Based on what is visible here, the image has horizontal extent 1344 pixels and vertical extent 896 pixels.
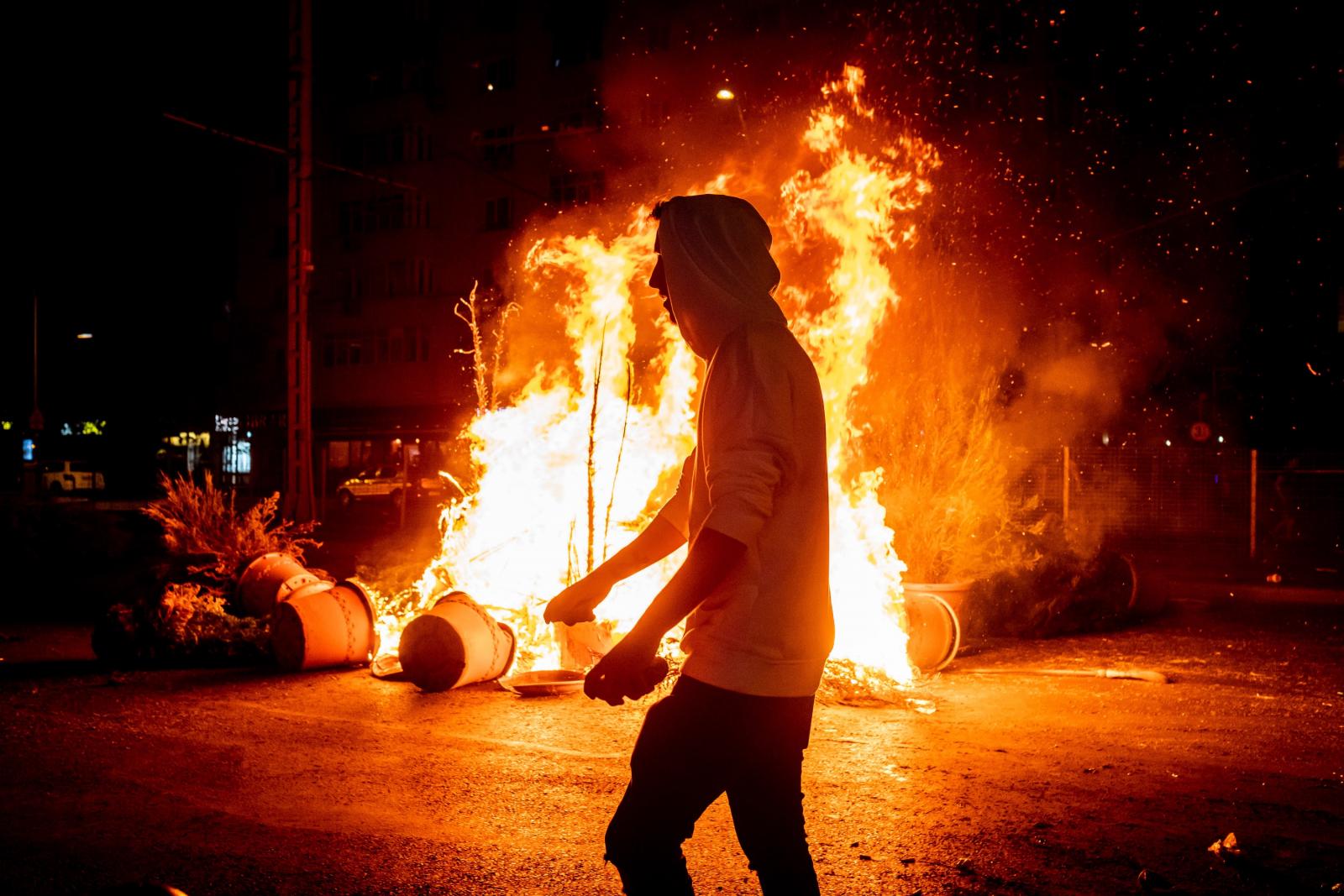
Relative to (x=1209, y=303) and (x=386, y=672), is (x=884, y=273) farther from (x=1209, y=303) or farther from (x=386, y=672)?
(x=1209, y=303)

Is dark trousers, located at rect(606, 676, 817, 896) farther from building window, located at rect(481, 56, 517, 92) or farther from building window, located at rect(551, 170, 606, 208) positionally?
building window, located at rect(481, 56, 517, 92)

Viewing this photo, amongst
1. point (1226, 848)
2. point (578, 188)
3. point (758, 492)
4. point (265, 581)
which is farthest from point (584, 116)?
point (758, 492)

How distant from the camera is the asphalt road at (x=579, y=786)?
12.8 ft

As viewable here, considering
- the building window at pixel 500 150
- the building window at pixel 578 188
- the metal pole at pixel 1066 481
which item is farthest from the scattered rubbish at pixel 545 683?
the building window at pixel 500 150

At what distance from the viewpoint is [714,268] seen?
7.80 feet

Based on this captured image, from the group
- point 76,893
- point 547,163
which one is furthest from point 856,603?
point 547,163

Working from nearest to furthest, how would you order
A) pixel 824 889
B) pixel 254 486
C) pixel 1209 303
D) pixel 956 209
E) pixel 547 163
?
pixel 824 889 < pixel 956 209 < pixel 1209 303 < pixel 547 163 < pixel 254 486

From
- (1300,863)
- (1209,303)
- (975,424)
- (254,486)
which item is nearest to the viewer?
(1300,863)

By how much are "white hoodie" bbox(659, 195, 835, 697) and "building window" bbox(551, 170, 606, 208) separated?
35.0 metres

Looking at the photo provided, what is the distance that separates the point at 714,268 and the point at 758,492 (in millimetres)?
585

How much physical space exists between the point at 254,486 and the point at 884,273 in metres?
39.0

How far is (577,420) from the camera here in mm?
9258

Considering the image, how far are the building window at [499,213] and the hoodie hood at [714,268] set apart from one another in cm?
3668

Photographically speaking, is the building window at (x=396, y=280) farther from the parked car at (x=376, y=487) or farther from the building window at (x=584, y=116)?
the building window at (x=584, y=116)
